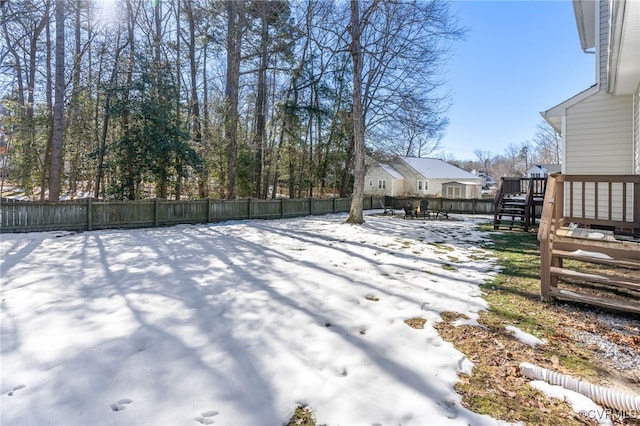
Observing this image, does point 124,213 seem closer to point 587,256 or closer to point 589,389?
point 587,256

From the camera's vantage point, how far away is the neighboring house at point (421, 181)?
2953cm

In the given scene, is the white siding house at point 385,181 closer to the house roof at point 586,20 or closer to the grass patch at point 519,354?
the house roof at point 586,20

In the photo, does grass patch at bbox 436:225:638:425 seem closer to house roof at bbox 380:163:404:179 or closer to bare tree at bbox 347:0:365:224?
bare tree at bbox 347:0:365:224

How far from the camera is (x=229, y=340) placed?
2.65m

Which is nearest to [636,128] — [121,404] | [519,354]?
[519,354]

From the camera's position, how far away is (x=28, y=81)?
1327cm

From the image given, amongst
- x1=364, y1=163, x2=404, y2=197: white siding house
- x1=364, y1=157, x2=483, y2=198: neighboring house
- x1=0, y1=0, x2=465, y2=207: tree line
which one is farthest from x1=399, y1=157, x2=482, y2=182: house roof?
x1=0, y1=0, x2=465, y2=207: tree line

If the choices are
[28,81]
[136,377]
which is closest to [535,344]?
[136,377]

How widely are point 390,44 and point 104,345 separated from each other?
14.4m

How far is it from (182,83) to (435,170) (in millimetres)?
22708

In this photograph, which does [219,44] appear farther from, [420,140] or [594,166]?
[420,140]

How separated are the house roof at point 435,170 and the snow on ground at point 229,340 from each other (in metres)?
25.5

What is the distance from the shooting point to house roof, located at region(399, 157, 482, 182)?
29672 millimetres

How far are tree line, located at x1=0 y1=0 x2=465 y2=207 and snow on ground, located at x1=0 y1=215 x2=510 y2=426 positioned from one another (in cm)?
670
